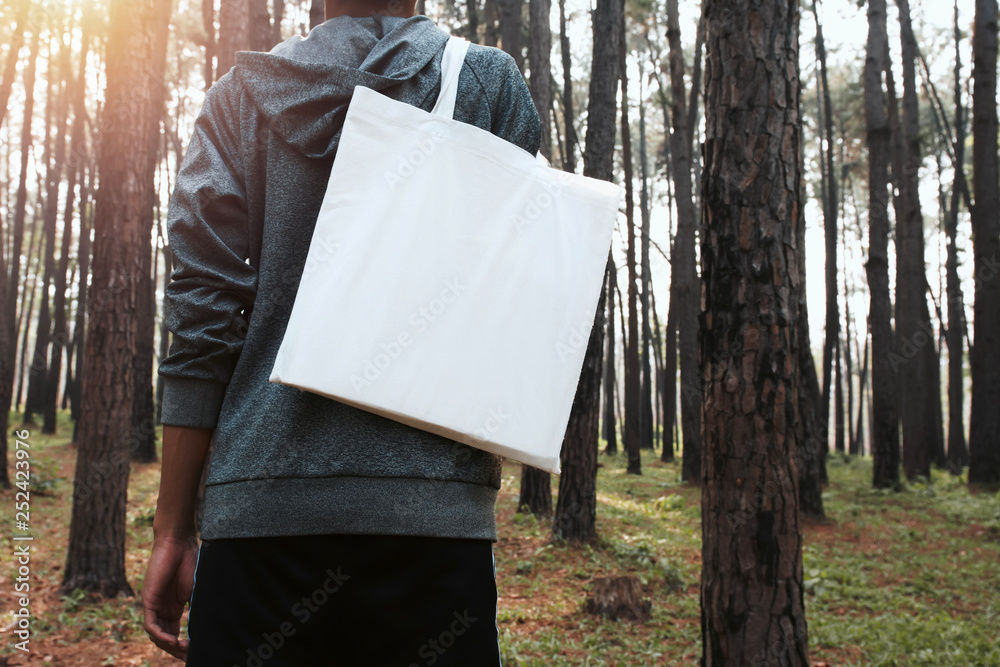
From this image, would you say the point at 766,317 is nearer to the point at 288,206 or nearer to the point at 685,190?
the point at 288,206

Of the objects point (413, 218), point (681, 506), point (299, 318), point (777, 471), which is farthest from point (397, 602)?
point (681, 506)

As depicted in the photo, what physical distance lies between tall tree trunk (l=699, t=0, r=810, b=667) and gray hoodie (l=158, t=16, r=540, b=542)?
2.14 meters

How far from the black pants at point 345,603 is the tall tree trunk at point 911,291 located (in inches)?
541

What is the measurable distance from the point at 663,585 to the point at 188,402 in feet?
20.3

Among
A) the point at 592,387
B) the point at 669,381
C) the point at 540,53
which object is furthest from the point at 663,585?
the point at 669,381

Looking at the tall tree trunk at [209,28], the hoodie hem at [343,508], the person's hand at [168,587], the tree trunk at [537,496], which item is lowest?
the tree trunk at [537,496]

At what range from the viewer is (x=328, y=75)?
1.21 metres

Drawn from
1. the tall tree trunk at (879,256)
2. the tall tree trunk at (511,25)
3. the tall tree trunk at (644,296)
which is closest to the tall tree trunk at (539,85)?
the tall tree trunk at (511,25)

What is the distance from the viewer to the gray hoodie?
1094 mm

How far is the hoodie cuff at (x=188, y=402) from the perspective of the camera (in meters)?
1.23

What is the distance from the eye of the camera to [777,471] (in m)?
3.19

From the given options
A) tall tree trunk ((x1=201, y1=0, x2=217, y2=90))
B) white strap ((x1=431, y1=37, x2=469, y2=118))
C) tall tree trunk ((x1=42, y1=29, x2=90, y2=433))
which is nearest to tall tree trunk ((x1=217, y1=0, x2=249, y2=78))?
white strap ((x1=431, y1=37, x2=469, y2=118))

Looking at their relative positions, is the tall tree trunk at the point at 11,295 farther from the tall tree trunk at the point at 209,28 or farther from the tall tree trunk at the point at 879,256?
the tall tree trunk at the point at 879,256

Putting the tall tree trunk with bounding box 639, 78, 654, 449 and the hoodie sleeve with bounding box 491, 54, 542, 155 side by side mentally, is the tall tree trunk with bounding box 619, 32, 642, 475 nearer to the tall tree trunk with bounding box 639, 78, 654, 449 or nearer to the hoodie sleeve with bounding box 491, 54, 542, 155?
the tall tree trunk with bounding box 639, 78, 654, 449
